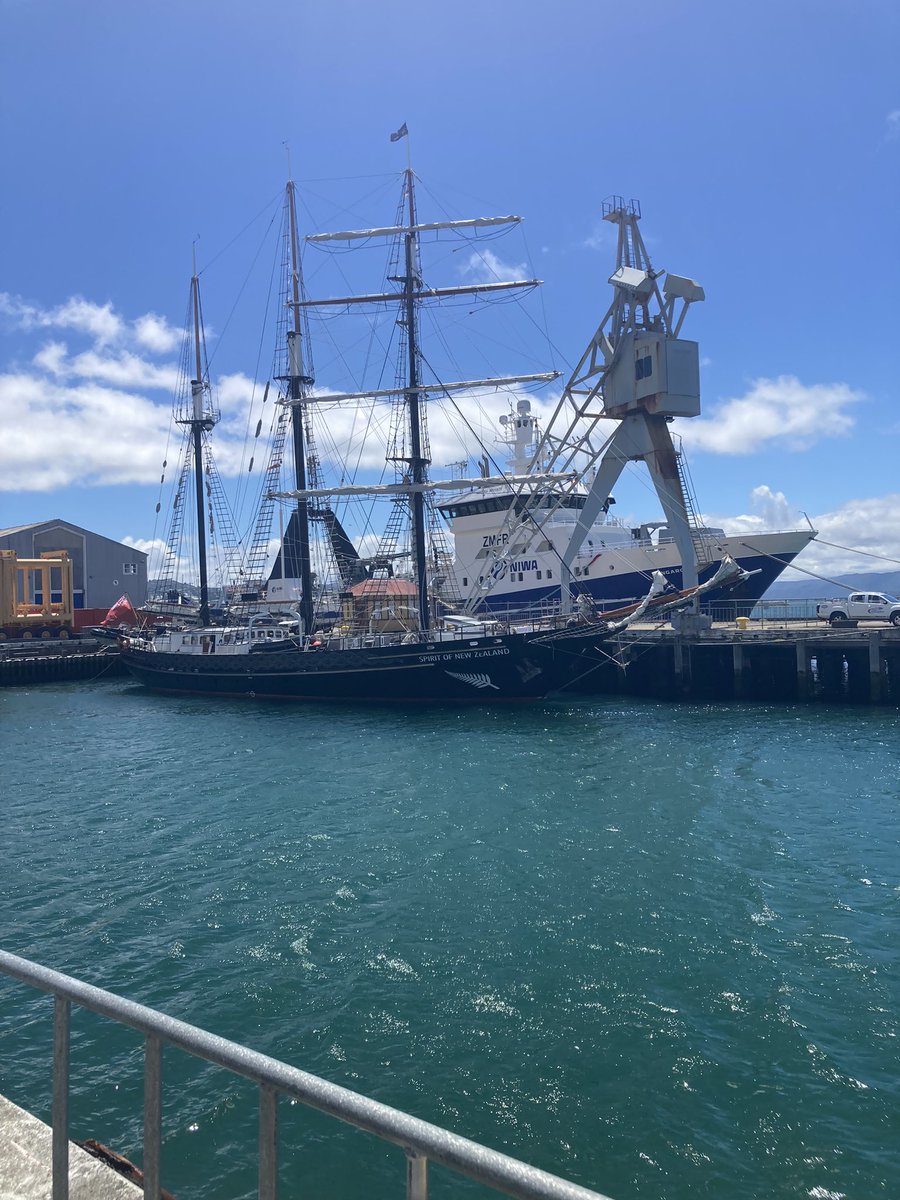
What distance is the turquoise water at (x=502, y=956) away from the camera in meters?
6.71

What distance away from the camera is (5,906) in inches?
464

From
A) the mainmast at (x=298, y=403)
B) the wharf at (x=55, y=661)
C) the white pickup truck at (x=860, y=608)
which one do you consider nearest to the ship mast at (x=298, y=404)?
the mainmast at (x=298, y=403)

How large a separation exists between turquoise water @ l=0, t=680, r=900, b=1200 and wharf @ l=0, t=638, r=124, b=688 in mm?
27765

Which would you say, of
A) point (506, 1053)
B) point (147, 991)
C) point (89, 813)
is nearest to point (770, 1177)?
point (506, 1053)

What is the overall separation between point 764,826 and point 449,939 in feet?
23.5

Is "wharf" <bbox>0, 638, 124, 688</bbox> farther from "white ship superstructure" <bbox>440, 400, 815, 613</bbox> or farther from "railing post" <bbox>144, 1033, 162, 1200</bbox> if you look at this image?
"railing post" <bbox>144, 1033, 162, 1200</bbox>

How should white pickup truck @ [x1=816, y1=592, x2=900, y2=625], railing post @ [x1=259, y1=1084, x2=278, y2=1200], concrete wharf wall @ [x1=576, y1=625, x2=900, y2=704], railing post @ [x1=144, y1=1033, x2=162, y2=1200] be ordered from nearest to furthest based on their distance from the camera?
railing post @ [x1=259, y1=1084, x2=278, y2=1200] → railing post @ [x1=144, y1=1033, x2=162, y2=1200] → concrete wharf wall @ [x1=576, y1=625, x2=900, y2=704] → white pickup truck @ [x1=816, y1=592, x2=900, y2=625]

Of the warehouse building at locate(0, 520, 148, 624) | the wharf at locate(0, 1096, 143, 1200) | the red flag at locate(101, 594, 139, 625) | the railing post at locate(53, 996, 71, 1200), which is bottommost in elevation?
the wharf at locate(0, 1096, 143, 1200)

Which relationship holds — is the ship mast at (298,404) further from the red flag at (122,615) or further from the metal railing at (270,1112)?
the metal railing at (270,1112)

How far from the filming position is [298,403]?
126 ft

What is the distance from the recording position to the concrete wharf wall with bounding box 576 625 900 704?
2966 cm

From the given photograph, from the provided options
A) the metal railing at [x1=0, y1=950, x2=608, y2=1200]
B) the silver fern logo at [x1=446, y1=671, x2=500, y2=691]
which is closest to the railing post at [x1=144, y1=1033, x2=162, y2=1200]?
the metal railing at [x1=0, y1=950, x2=608, y2=1200]

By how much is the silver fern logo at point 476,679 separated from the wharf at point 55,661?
26149 millimetres

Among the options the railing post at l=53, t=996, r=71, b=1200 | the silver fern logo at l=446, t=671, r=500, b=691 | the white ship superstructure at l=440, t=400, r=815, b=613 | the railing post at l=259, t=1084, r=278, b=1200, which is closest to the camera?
the railing post at l=259, t=1084, r=278, b=1200
